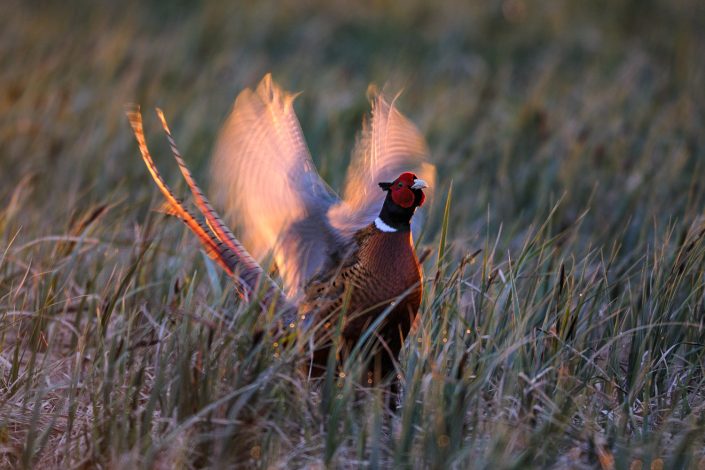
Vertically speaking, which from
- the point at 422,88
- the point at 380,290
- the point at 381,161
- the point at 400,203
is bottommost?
the point at 380,290

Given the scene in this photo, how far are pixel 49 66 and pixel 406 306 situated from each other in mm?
4016

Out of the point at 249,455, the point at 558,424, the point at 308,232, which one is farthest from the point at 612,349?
the point at 249,455

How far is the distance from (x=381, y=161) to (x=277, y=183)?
34cm

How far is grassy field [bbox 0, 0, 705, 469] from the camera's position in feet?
9.02

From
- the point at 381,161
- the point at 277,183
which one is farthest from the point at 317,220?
the point at 381,161

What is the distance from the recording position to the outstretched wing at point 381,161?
3.26 meters

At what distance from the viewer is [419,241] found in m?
3.55

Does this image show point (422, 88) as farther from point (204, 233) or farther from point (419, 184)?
point (419, 184)

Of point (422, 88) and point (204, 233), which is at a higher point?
point (422, 88)

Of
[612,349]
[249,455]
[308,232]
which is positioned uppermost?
[308,232]

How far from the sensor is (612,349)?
10.9 ft

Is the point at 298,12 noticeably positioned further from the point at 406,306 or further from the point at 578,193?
the point at 406,306

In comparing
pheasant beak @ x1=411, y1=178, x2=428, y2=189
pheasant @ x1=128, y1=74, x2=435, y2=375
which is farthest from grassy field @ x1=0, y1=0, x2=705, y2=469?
pheasant beak @ x1=411, y1=178, x2=428, y2=189

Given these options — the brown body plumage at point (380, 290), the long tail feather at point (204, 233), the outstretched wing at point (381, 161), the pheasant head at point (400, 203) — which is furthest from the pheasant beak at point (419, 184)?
the long tail feather at point (204, 233)
